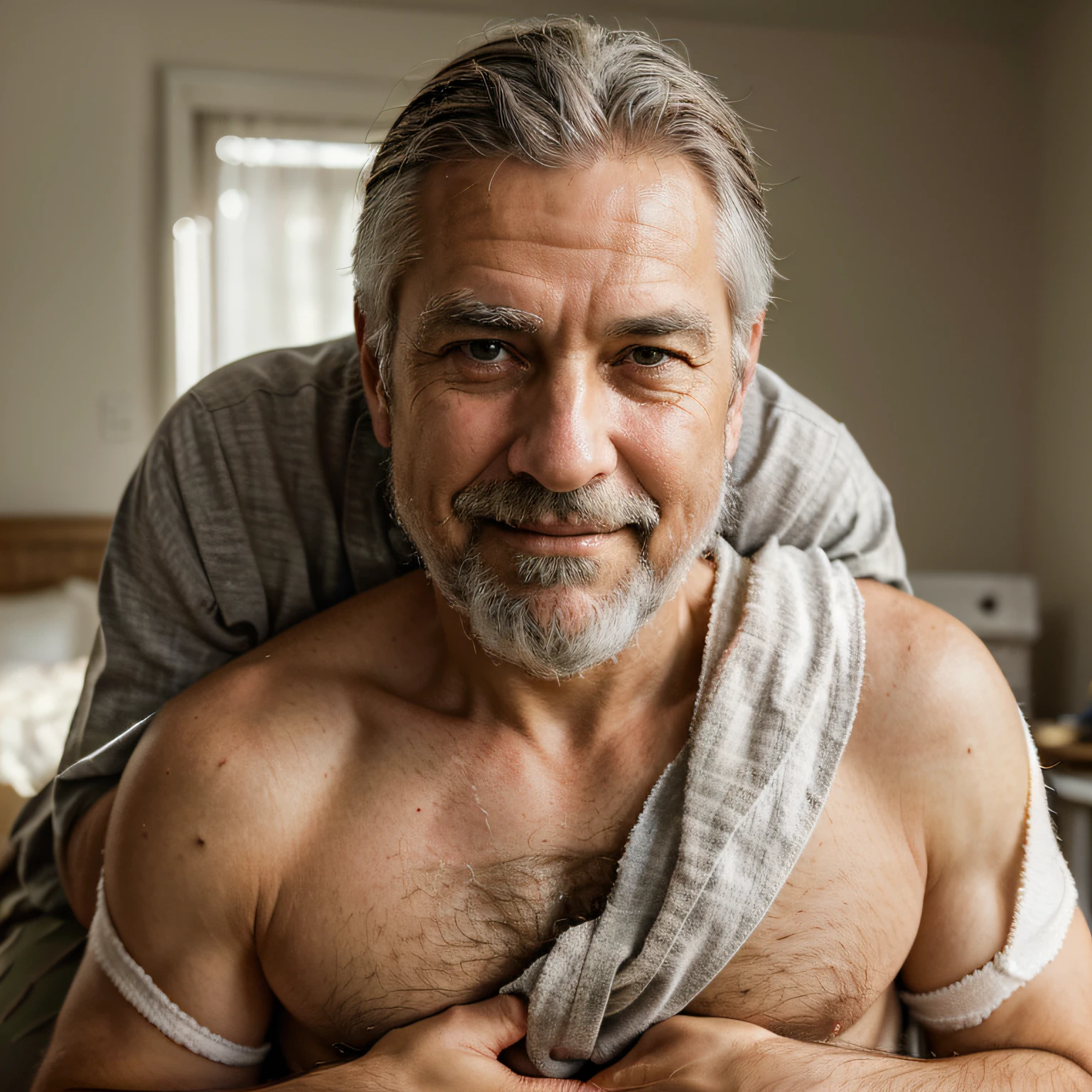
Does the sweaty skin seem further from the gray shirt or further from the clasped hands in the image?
the gray shirt

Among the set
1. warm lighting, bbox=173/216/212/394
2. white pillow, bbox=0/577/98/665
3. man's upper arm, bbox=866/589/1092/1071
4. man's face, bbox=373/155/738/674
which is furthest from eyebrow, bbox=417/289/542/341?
warm lighting, bbox=173/216/212/394

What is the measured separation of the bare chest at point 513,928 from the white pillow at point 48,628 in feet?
6.67

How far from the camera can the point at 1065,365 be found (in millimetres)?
3512

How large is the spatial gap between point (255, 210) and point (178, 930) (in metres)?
3.02

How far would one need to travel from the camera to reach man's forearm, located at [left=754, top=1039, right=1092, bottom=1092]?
86cm

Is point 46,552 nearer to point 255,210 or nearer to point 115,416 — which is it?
point 115,416

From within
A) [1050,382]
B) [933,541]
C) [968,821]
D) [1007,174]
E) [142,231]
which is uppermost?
[1007,174]

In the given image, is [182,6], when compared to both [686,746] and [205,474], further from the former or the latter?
[686,746]

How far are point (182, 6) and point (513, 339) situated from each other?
313cm

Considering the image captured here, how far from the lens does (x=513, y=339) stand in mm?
861

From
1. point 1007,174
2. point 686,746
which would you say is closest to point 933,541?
point 1007,174

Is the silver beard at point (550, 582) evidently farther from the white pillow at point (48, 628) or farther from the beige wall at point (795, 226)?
the beige wall at point (795, 226)

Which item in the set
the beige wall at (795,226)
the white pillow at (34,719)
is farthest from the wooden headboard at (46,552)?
the white pillow at (34,719)

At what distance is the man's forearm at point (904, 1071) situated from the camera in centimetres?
86
